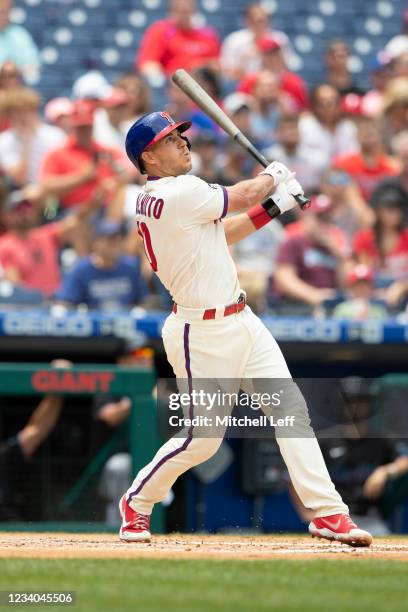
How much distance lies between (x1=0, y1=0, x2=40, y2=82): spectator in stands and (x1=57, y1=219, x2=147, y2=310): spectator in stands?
343cm

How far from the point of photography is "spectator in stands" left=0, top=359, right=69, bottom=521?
24.4 feet

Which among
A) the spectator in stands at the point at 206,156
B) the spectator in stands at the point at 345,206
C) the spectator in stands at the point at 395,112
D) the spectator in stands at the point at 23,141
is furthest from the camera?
the spectator in stands at the point at 395,112

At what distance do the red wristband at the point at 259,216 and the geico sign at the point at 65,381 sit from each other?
2.07m

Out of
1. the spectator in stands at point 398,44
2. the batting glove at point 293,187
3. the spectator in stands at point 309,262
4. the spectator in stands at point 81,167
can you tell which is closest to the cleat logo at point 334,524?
the batting glove at point 293,187

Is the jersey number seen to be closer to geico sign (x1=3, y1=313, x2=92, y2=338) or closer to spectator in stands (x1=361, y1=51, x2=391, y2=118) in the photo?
geico sign (x1=3, y1=313, x2=92, y2=338)

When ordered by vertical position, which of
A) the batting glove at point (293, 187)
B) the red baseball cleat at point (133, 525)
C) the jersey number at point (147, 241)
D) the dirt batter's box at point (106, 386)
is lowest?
the red baseball cleat at point (133, 525)

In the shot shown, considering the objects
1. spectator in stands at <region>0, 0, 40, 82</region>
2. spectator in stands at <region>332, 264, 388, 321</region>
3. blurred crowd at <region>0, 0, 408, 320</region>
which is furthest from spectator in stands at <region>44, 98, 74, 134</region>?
spectator in stands at <region>332, 264, 388, 321</region>

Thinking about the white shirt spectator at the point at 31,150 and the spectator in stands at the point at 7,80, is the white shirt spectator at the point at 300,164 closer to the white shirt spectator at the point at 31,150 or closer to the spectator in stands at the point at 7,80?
the white shirt spectator at the point at 31,150

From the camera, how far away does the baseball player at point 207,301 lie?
554 cm

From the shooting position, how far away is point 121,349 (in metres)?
7.91

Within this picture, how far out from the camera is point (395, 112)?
37.6 ft

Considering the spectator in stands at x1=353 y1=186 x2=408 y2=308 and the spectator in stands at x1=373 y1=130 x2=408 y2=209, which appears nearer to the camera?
the spectator in stands at x1=353 y1=186 x2=408 y2=308

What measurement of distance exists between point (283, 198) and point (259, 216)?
126 mm

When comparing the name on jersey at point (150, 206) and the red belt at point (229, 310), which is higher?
the name on jersey at point (150, 206)
